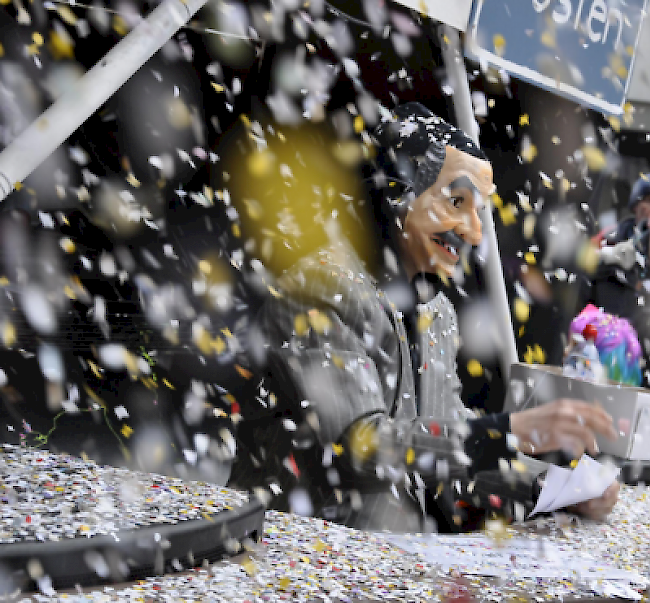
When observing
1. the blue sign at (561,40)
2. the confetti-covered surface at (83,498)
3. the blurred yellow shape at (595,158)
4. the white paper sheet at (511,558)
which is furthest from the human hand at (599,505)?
the blurred yellow shape at (595,158)

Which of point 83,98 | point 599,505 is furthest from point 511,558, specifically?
point 83,98

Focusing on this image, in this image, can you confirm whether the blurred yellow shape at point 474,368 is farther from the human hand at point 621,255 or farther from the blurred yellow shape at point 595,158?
the blurred yellow shape at point 595,158

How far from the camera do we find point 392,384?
3.81 ft

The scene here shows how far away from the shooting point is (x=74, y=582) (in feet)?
1.77

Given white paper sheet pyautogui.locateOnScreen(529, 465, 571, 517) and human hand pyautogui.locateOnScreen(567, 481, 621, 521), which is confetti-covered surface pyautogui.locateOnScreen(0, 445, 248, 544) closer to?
white paper sheet pyautogui.locateOnScreen(529, 465, 571, 517)

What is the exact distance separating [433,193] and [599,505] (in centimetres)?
55

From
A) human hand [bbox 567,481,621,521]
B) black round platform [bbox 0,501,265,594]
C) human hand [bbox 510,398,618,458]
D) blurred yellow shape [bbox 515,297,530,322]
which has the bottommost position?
black round platform [bbox 0,501,265,594]

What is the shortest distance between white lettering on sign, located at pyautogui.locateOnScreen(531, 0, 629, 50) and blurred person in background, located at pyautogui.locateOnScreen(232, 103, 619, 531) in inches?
17.6

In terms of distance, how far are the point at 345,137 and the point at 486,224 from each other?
42 cm

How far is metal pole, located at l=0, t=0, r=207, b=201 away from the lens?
0.94 m

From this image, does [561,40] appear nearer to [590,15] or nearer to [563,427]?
[590,15]

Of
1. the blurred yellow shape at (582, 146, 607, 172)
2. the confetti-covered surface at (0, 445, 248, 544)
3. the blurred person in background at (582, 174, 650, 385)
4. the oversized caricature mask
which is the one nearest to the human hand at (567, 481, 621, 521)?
the oversized caricature mask

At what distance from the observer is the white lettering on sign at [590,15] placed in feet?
5.18

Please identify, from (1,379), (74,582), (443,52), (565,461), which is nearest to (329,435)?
(565,461)
